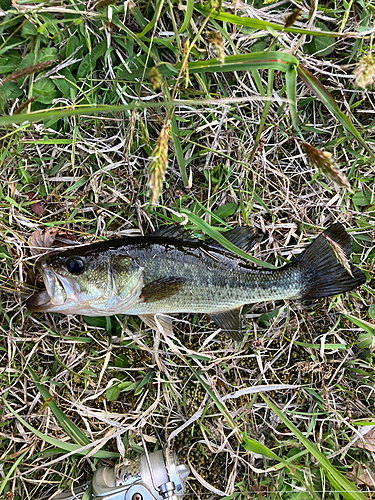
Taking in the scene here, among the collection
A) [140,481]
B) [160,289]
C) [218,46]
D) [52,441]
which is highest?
[218,46]

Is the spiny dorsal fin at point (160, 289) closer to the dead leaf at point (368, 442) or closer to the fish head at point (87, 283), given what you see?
the fish head at point (87, 283)

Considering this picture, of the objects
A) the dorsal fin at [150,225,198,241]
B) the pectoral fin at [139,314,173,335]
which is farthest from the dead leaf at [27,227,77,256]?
the pectoral fin at [139,314,173,335]

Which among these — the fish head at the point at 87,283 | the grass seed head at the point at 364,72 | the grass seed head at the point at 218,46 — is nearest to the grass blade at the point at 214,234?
the fish head at the point at 87,283

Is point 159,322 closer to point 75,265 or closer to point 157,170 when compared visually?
point 75,265

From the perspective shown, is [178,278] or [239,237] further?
[239,237]

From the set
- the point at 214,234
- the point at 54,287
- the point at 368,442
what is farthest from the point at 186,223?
the point at 368,442

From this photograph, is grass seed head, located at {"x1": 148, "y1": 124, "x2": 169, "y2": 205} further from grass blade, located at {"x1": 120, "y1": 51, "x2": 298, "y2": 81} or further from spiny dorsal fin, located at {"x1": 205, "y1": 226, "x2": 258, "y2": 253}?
spiny dorsal fin, located at {"x1": 205, "y1": 226, "x2": 258, "y2": 253}
